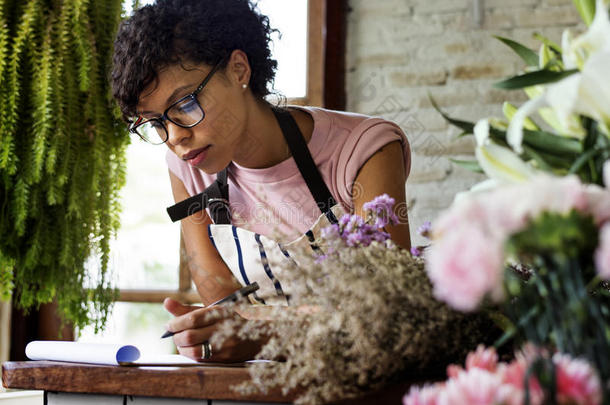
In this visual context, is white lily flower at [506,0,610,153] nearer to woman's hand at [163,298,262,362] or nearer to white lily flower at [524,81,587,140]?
white lily flower at [524,81,587,140]

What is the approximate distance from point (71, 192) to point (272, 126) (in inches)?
33.5

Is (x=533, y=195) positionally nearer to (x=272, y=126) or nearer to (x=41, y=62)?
(x=272, y=126)

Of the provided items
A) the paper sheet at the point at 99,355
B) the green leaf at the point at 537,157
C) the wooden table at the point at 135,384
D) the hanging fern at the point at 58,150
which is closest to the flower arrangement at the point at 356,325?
the wooden table at the point at 135,384

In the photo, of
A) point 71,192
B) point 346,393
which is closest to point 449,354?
point 346,393

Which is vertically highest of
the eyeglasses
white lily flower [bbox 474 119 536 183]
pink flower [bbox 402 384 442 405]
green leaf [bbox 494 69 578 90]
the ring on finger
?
the eyeglasses

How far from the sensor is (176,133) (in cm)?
132

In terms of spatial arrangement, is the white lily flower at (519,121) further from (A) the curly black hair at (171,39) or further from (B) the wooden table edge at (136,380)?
(A) the curly black hair at (171,39)

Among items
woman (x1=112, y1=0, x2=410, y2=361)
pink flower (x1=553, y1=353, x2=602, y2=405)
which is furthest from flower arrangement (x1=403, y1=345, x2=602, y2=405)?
woman (x1=112, y1=0, x2=410, y2=361)

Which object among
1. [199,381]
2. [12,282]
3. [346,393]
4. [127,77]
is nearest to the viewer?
[346,393]

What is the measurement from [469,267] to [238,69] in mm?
1159

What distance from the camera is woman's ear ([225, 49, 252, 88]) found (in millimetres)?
1427

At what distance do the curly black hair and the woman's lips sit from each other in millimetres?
159

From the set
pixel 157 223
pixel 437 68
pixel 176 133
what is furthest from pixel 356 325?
pixel 157 223

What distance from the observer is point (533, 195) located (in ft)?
1.37
